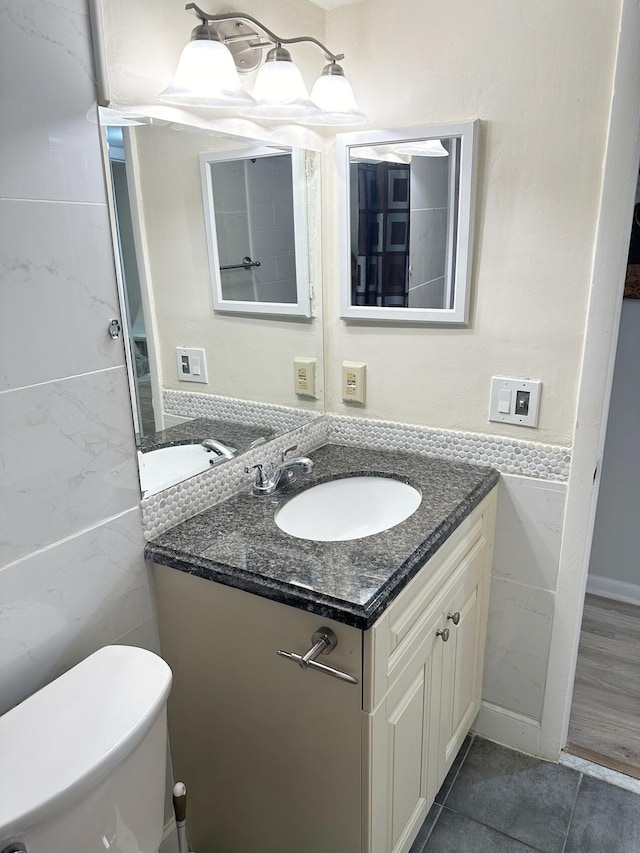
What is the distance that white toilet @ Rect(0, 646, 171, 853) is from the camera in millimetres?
852

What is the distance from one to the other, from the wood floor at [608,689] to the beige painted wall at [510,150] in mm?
A: 988

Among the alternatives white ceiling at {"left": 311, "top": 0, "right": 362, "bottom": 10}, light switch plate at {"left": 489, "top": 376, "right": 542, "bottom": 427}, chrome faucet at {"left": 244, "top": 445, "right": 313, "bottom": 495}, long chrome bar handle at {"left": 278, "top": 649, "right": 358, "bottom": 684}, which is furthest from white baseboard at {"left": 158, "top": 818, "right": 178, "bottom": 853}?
white ceiling at {"left": 311, "top": 0, "right": 362, "bottom": 10}

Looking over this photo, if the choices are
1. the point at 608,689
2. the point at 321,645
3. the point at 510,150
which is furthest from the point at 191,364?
the point at 608,689

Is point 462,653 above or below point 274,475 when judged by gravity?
below

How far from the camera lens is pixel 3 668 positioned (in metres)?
1.07

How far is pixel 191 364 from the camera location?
1446mm

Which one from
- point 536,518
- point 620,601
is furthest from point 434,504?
point 620,601

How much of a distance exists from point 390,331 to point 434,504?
1.82ft

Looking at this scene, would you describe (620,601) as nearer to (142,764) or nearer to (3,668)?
(142,764)

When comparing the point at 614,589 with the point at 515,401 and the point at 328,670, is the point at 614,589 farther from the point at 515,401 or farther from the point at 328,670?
the point at 328,670

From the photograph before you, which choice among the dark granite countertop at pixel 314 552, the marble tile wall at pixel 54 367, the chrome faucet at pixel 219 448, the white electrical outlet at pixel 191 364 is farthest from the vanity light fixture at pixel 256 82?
the dark granite countertop at pixel 314 552

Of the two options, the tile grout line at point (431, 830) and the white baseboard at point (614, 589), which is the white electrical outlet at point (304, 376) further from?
the white baseboard at point (614, 589)

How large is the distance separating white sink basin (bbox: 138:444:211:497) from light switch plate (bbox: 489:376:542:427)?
778 mm

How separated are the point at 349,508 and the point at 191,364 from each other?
581 millimetres
